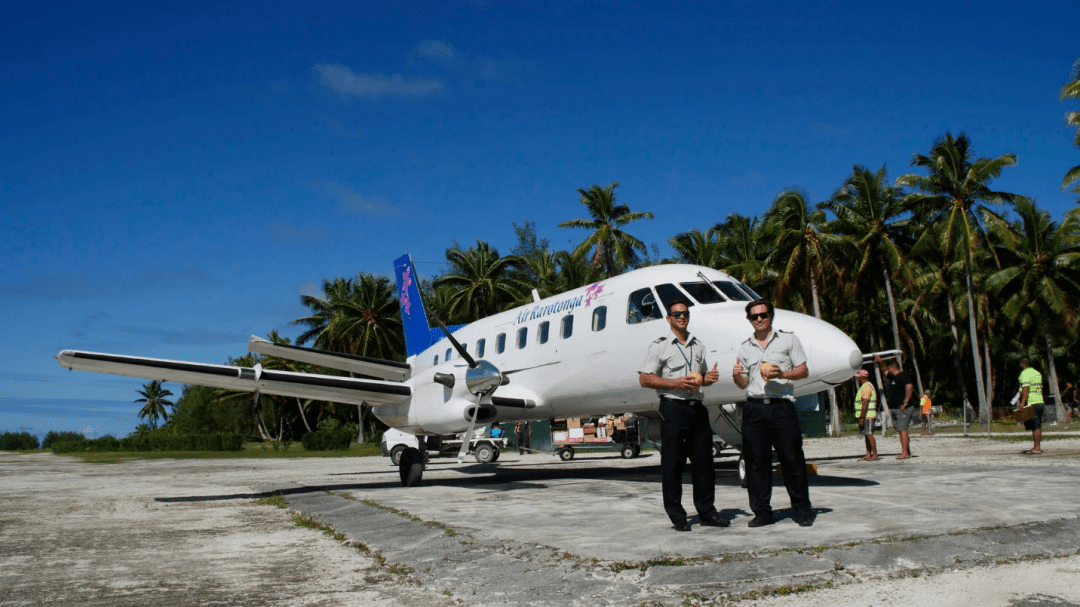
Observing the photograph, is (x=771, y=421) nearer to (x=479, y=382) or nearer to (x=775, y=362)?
(x=775, y=362)

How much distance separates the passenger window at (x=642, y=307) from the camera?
36.4 ft

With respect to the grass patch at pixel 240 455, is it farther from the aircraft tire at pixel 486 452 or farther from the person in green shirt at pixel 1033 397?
the person in green shirt at pixel 1033 397

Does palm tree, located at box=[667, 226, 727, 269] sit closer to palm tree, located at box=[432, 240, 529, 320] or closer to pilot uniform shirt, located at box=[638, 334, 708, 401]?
palm tree, located at box=[432, 240, 529, 320]

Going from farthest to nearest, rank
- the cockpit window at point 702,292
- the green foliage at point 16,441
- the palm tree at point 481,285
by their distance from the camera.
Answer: the green foliage at point 16,441, the palm tree at point 481,285, the cockpit window at point 702,292

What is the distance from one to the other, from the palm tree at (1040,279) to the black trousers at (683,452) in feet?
149

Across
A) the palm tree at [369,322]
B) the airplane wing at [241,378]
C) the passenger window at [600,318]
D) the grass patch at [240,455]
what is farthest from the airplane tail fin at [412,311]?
the palm tree at [369,322]

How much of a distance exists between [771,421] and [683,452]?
784mm

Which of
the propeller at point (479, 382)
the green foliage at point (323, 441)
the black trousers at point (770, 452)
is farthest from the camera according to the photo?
the green foliage at point (323, 441)

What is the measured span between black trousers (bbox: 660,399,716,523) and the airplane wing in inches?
299

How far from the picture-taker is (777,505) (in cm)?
749

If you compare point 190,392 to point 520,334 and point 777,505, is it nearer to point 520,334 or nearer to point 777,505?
→ point 520,334

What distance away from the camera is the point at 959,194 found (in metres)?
40.6

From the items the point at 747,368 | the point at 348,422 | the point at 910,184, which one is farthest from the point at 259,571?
the point at 348,422

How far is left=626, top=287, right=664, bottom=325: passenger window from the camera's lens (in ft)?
36.4
